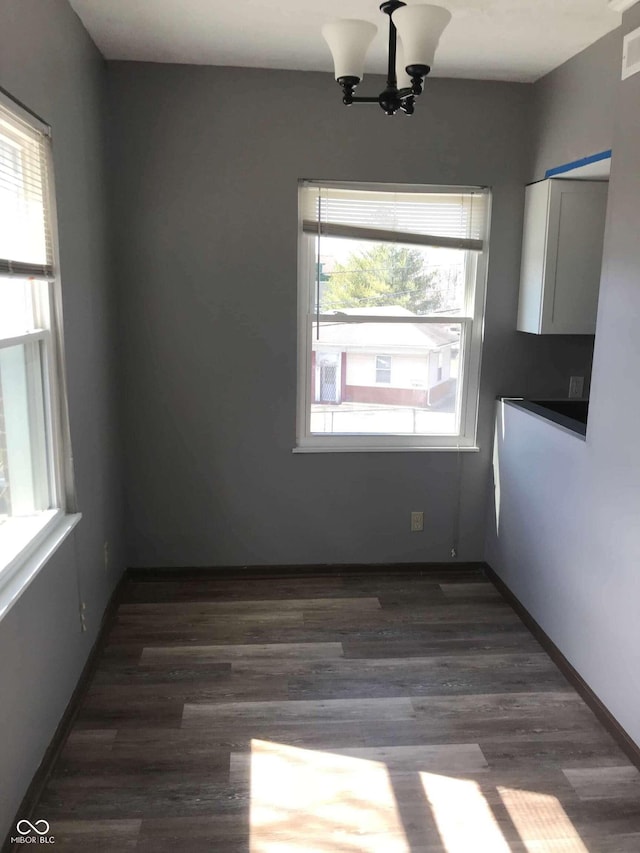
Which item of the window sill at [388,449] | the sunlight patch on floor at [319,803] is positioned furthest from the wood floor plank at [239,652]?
the window sill at [388,449]

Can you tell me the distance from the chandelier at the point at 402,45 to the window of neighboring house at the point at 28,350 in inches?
39.2

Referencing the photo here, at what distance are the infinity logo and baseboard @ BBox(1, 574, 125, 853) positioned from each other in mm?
14

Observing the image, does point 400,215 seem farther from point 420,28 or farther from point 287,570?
point 287,570

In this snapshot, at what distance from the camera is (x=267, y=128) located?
10.7 feet

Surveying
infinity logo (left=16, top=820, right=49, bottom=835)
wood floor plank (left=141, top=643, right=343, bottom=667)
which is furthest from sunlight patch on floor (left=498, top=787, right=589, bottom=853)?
infinity logo (left=16, top=820, right=49, bottom=835)

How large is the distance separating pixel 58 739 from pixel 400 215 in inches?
113

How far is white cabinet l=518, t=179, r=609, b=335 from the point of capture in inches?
123

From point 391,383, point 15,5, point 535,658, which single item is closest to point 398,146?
point 391,383

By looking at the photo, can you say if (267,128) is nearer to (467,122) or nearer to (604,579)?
(467,122)

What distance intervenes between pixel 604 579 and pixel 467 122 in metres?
2.35

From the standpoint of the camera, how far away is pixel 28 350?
224 cm

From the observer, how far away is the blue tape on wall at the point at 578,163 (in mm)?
2711

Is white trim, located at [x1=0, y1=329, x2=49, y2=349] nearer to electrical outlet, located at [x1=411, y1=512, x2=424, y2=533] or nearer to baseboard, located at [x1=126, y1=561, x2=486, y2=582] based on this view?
baseboard, located at [x1=126, y1=561, x2=486, y2=582]

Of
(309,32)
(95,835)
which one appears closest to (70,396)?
(95,835)
